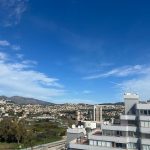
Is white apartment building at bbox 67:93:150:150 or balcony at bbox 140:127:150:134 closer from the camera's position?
balcony at bbox 140:127:150:134

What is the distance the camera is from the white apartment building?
150 ft

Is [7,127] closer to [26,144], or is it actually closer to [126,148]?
[26,144]

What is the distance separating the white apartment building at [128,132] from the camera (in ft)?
150

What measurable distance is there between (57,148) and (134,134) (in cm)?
5048

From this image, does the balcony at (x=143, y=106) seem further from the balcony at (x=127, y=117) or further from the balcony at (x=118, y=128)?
the balcony at (x=118, y=128)

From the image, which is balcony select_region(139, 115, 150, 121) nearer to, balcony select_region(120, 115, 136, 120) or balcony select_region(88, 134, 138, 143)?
balcony select_region(120, 115, 136, 120)

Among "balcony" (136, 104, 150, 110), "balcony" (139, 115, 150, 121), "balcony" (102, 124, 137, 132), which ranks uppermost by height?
"balcony" (136, 104, 150, 110)

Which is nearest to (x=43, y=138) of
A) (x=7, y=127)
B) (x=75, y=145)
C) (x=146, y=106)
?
(x=7, y=127)

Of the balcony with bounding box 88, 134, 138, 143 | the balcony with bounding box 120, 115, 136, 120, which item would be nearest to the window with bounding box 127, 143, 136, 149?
the balcony with bounding box 88, 134, 138, 143

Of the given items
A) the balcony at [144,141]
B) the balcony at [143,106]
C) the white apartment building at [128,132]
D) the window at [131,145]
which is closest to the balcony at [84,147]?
the white apartment building at [128,132]

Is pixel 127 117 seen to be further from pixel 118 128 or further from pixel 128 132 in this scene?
pixel 128 132

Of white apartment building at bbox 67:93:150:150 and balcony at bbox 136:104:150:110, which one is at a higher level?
balcony at bbox 136:104:150:110

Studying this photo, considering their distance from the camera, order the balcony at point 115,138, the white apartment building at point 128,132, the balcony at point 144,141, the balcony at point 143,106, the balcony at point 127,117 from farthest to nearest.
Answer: the balcony at point 127,117 < the balcony at point 115,138 < the balcony at point 143,106 < the white apartment building at point 128,132 < the balcony at point 144,141

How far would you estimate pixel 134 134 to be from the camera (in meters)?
47.2
